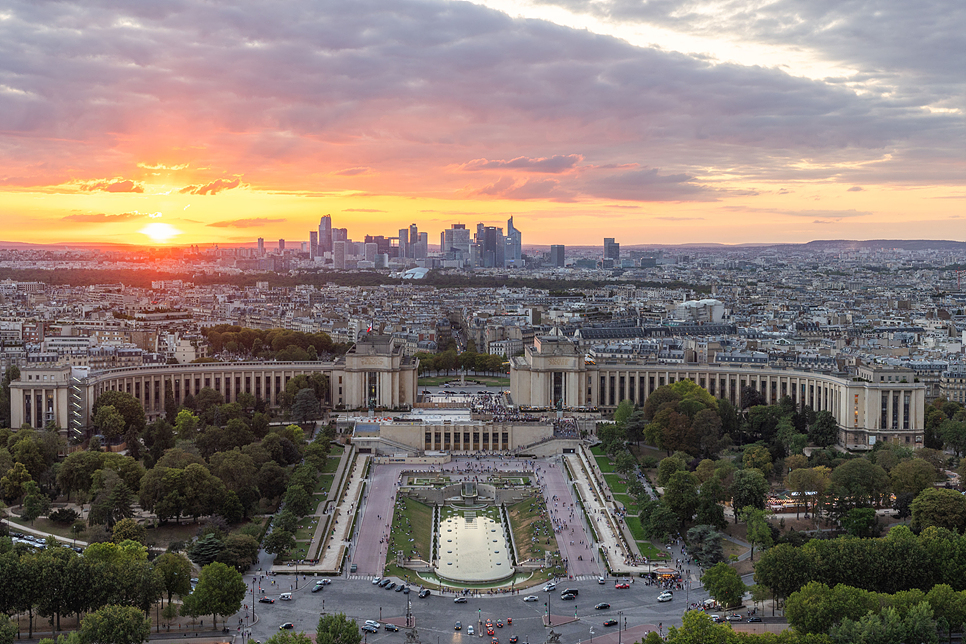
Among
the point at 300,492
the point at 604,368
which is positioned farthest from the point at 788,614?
the point at 604,368

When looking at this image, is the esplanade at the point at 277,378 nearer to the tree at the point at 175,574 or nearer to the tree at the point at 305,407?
the tree at the point at 305,407

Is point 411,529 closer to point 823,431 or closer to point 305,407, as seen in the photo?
point 305,407

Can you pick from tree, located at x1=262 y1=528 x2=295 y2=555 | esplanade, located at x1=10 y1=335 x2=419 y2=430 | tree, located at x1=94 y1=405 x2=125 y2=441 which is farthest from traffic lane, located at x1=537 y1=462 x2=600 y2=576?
tree, located at x1=94 y1=405 x2=125 y2=441

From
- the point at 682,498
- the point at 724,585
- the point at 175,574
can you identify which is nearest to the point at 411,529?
the point at 682,498

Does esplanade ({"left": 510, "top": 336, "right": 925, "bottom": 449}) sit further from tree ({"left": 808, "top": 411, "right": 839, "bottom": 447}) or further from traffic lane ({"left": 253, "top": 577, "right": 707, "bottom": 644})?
traffic lane ({"left": 253, "top": 577, "right": 707, "bottom": 644})

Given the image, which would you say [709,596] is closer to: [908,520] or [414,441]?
[908,520]

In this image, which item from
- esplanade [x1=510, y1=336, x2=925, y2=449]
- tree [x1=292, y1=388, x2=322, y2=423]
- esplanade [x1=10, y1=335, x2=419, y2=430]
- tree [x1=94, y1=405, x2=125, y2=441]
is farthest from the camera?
esplanade [x1=10, y1=335, x2=419, y2=430]
